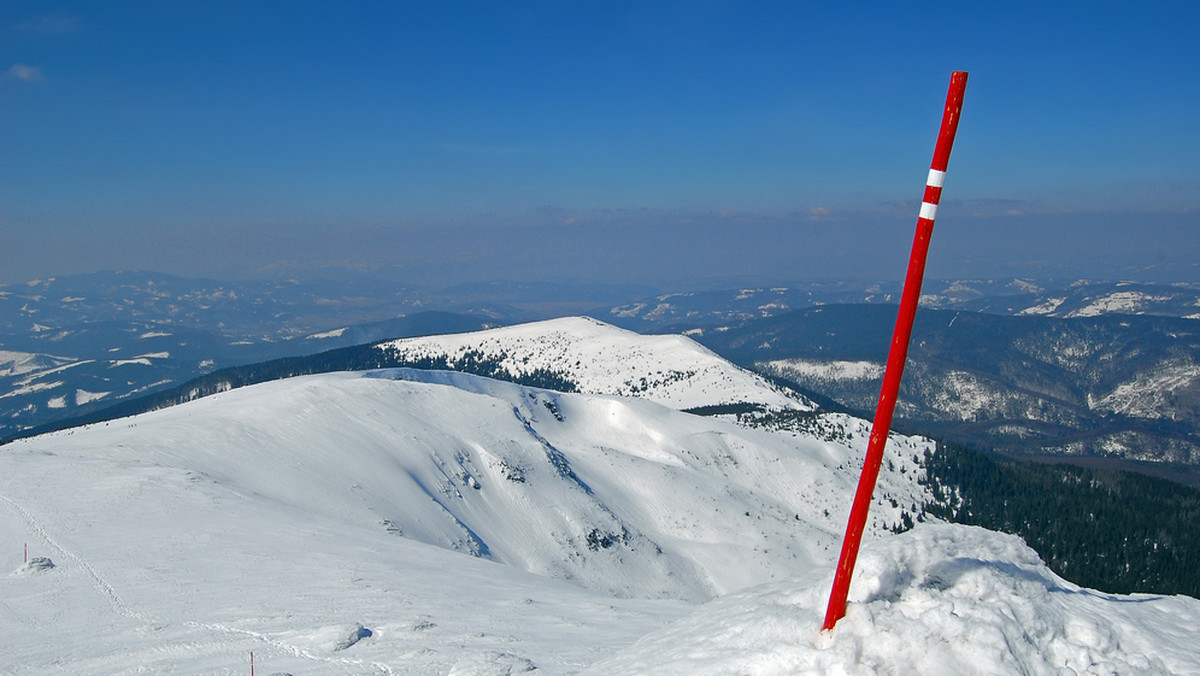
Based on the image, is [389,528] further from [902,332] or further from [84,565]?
[902,332]

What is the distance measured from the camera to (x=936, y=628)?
29.3ft

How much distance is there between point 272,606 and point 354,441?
41.2 m

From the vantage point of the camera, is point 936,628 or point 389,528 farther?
point 389,528

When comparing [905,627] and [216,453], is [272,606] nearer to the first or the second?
[905,627]

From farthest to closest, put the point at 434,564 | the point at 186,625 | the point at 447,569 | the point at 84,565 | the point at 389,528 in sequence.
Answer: the point at 389,528 < the point at 434,564 < the point at 447,569 < the point at 84,565 < the point at 186,625

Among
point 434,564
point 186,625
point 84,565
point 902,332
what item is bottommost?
point 434,564

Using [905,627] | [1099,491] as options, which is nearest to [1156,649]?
[905,627]

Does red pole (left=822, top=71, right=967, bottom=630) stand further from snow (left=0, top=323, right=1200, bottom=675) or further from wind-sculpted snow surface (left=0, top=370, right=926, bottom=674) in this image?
wind-sculpted snow surface (left=0, top=370, right=926, bottom=674)

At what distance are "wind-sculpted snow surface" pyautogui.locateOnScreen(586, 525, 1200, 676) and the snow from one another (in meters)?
0.04

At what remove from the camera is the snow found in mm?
9539

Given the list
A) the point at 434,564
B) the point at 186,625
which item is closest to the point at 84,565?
the point at 186,625

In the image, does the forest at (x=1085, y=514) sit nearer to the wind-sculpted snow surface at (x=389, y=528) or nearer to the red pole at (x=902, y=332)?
the wind-sculpted snow surface at (x=389, y=528)

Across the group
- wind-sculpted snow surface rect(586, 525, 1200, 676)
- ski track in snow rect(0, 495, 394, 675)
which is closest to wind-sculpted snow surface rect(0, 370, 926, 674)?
ski track in snow rect(0, 495, 394, 675)

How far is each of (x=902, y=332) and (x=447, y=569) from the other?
83.7 feet
